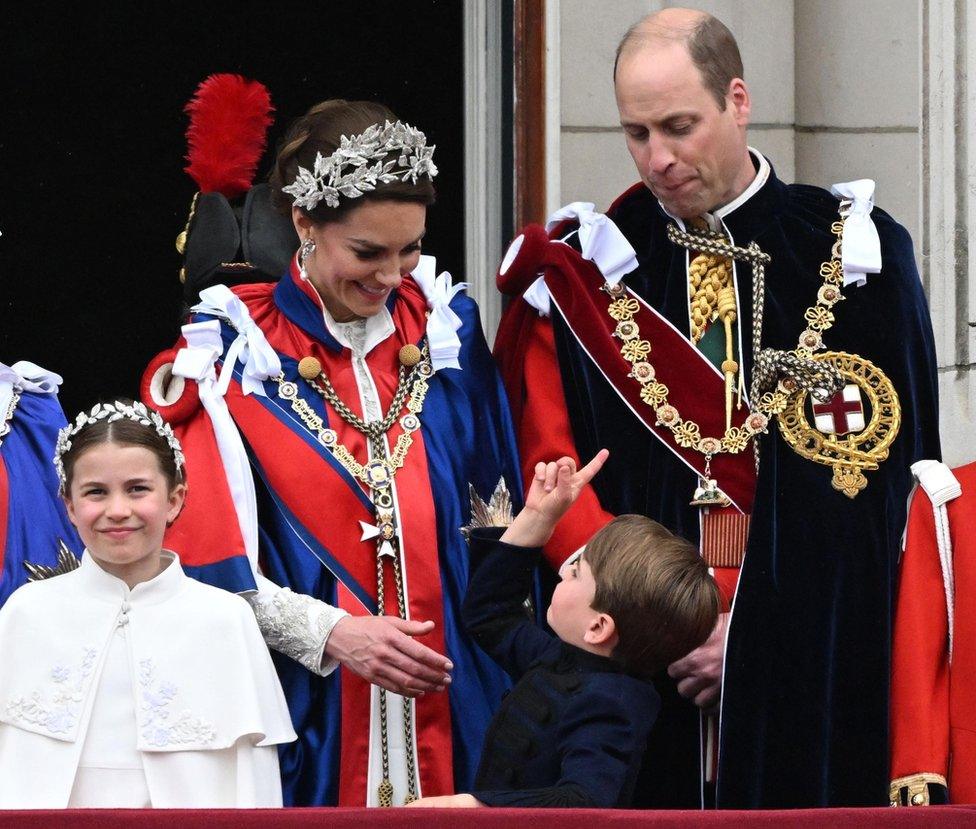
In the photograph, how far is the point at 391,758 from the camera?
365 cm

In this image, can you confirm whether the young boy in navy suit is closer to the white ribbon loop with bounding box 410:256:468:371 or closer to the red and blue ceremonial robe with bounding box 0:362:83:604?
the white ribbon loop with bounding box 410:256:468:371

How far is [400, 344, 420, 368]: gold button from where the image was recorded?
12.5 feet

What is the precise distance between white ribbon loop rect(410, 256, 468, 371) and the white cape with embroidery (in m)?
0.64

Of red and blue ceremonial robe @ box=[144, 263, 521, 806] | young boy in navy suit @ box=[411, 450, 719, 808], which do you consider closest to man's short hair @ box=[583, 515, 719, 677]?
young boy in navy suit @ box=[411, 450, 719, 808]

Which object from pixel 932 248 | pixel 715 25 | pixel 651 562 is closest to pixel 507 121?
pixel 932 248

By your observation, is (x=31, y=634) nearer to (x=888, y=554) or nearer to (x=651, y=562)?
(x=651, y=562)

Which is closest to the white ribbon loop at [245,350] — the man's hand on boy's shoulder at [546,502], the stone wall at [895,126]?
the man's hand on boy's shoulder at [546,502]

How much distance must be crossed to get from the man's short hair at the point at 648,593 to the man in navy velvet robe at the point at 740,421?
0.38 m

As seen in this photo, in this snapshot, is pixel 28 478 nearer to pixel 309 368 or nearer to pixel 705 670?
pixel 309 368

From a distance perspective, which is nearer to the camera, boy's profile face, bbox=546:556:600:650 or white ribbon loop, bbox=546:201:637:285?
boy's profile face, bbox=546:556:600:650

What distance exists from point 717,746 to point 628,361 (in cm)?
69

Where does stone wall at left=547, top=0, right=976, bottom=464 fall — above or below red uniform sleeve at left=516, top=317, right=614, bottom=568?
above

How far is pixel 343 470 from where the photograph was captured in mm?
3697

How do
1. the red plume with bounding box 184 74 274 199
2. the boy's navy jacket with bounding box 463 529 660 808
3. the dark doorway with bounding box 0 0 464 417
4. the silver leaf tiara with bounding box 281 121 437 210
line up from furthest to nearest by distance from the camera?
the dark doorway with bounding box 0 0 464 417, the red plume with bounding box 184 74 274 199, the silver leaf tiara with bounding box 281 121 437 210, the boy's navy jacket with bounding box 463 529 660 808
